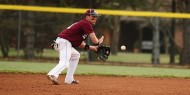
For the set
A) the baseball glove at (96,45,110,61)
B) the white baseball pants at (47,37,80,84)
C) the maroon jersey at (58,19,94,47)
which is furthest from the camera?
the baseball glove at (96,45,110,61)

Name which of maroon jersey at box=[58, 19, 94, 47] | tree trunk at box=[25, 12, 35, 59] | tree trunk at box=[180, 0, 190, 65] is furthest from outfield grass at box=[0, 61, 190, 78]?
tree trunk at box=[180, 0, 190, 65]

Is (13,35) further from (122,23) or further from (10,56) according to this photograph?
(122,23)

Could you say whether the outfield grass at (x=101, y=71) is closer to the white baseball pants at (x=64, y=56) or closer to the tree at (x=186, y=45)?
the white baseball pants at (x=64, y=56)

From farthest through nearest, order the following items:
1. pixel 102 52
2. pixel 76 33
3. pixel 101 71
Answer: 1. pixel 101 71
2. pixel 102 52
3. pixel 76 33

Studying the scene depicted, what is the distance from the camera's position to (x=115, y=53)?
3094 centimetres

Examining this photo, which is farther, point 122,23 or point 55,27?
point 122,23

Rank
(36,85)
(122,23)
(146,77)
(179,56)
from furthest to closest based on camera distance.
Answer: (122,23)
(179,56)
(146,77)
(36,85)

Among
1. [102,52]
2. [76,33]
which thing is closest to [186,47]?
[102,52]

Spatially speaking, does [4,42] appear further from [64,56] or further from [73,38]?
[64,56]

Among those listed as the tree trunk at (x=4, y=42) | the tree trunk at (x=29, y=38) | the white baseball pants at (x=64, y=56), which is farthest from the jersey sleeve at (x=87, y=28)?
the tree trunk at (x=4, y=42)

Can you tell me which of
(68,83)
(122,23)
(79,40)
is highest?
(79,40)

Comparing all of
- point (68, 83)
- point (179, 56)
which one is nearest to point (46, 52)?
point (179, 56)

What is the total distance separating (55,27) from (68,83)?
12.3 m

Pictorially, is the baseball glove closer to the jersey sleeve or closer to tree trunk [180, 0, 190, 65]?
the jersey sleeve
